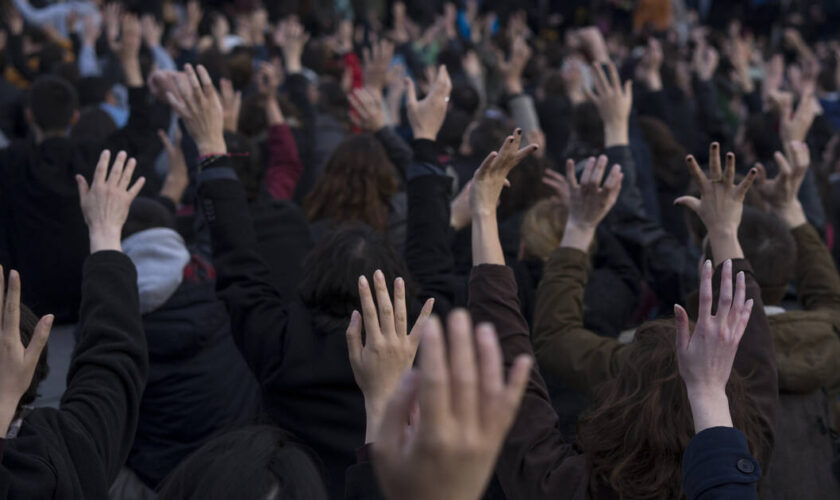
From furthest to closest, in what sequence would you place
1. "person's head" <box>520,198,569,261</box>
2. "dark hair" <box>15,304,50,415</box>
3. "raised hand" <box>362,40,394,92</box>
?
"raised hand" <box>362,40,394,92</box>
"person's head" <box>520,198,569,261</box>
"dark hair" <box>15,304,50,415</box>

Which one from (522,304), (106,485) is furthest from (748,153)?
(106,485)

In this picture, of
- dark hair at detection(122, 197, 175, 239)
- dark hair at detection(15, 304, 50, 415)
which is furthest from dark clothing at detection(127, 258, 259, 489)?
dark hair at detection(15, 304, 50, 415)

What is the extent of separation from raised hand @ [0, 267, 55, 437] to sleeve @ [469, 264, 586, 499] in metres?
0.80

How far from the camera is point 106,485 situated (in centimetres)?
166

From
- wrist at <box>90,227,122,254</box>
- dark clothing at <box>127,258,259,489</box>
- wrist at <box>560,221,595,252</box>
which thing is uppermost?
wrist at <box>90,227,122,254</box>

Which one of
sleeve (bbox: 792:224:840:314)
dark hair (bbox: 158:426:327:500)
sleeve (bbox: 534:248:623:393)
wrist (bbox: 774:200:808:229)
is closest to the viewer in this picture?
dark hair (bbox: 158:426:327:500)

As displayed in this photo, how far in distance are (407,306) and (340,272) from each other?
206mm

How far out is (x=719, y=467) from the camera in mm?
1322

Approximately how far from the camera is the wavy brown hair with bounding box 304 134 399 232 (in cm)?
332

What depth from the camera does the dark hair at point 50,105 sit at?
3.97 meters

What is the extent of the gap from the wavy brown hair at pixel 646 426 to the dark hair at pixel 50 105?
124 inches

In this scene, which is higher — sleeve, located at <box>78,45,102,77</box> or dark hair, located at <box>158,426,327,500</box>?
dark hair, located at <box>158,426,327,500</box>

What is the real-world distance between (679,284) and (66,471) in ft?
7.19

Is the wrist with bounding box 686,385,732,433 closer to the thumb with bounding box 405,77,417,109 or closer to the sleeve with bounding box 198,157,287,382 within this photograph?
the sleeve with bounding box 198,157,287,382
